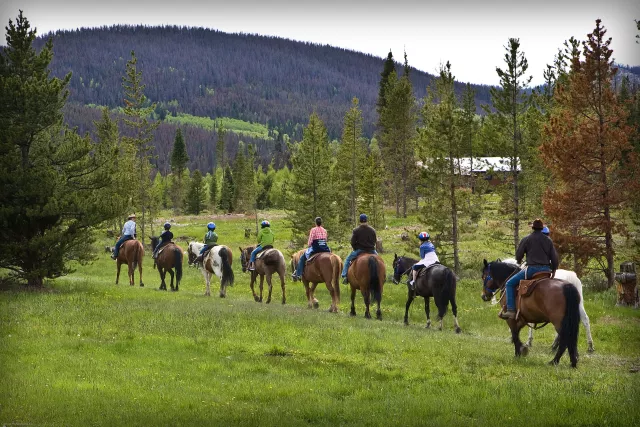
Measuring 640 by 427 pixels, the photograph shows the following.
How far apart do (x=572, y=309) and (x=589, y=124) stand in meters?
15.4

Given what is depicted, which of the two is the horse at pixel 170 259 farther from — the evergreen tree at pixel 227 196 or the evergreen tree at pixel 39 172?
the evergreen tree at pixel 227 196

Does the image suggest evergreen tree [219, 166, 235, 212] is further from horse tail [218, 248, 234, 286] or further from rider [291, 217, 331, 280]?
rider [291, 217, 331, 280]

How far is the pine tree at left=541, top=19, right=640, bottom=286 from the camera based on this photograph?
958 inches

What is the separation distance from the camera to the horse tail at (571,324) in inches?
498

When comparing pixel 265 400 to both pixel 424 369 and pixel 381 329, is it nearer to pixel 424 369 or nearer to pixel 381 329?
pixel 424 369

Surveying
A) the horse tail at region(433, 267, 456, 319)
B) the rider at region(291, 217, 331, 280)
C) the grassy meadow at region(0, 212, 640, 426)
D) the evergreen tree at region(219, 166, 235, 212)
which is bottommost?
the grassy meadow at region(0, 212, 640, 426)

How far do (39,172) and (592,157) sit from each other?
21.3 metres

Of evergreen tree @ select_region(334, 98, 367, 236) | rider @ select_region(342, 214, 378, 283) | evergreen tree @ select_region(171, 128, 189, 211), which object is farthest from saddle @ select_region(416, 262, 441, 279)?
evergreen tree @ select_region(171, 128, 189, 211)

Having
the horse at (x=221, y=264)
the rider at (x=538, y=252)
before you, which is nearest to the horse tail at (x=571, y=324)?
the rider at (x=538, y=252)

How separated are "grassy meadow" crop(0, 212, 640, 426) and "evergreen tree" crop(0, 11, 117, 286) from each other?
1778 millimetres

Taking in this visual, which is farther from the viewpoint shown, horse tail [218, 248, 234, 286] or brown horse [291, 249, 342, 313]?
horse tail [218, 248, 234, 286]

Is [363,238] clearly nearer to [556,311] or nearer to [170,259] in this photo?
[556,311]

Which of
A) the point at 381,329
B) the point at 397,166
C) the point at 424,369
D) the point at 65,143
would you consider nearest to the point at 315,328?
the point at 381,329

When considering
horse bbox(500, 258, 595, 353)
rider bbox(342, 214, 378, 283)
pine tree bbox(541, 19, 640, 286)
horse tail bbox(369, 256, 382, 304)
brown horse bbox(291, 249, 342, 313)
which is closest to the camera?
horse bbox(500, 258, 595, 353)
